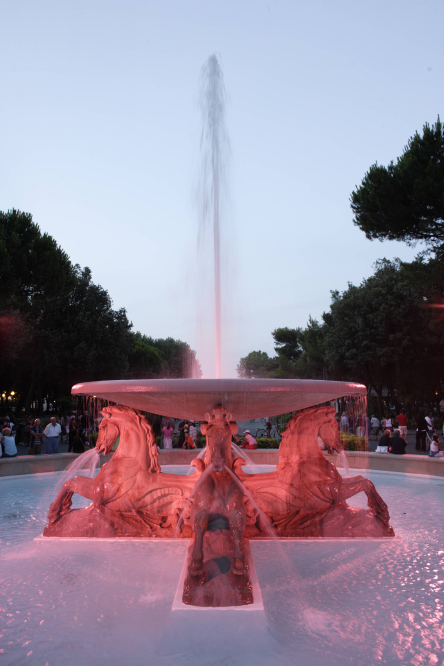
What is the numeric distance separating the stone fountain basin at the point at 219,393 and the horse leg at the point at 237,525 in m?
0.87

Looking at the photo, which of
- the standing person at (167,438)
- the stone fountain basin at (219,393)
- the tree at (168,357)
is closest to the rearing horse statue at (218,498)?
the stone fountain basin at (219,393)

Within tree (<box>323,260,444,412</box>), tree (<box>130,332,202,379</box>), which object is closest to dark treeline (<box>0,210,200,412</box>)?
tree (<box>323,260,444,412</box>)

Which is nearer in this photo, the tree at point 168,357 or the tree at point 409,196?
the tree at point 409,196

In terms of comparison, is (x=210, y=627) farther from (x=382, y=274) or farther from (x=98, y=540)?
(x=382, y=274)

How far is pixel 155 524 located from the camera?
5492 millimetres

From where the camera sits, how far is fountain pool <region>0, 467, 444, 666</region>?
9.47 ft

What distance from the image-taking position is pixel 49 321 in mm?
31562

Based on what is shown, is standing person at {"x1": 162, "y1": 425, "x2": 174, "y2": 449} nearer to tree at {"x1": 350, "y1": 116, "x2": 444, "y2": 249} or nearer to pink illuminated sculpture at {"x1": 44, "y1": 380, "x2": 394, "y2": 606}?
pink illuminated sculpture at {"x1": 44, "y1": 380, "x2": 394, "y2": 606}

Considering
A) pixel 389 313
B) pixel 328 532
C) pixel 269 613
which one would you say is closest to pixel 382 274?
pixel 389 313

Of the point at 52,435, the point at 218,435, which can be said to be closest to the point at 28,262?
the point at 52,435

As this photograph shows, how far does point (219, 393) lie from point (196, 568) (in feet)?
4.50

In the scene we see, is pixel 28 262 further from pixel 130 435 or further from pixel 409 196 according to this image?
pixel 130 435

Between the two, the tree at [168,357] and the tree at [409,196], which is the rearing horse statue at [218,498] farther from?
the tree at [168,357]

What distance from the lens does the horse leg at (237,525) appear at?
146 inches
